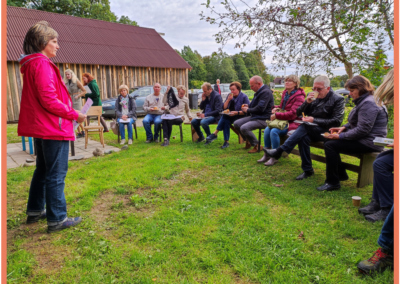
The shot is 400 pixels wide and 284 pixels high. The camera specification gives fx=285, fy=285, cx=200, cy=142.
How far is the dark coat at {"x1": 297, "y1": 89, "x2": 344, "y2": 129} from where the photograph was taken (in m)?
4.53

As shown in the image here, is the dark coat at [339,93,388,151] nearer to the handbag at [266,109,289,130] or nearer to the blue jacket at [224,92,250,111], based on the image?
the handbag at [266,109,289,130]

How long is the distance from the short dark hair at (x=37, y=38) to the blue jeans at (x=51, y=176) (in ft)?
2.98

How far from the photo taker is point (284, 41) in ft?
19.9

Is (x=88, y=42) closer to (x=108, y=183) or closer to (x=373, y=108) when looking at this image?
(x=108, y=183)

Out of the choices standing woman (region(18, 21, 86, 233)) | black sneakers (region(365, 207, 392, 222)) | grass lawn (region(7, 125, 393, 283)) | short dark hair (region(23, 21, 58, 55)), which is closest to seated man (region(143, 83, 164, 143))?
grass lawn (region(7, 125, 393, 283))

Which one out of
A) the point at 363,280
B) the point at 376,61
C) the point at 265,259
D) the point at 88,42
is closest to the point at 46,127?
the point at 265,259

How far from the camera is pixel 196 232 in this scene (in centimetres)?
308

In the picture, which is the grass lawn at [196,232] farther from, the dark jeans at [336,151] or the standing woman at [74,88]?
the standing woman at [74,88]

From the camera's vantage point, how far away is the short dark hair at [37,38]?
277 centimetres

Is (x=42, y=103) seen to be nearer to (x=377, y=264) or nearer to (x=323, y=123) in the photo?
(x=377, y=264)

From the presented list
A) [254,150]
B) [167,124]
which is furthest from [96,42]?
[254,150]

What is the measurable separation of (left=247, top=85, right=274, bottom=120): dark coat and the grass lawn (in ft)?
5.32

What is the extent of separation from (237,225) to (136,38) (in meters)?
19.1

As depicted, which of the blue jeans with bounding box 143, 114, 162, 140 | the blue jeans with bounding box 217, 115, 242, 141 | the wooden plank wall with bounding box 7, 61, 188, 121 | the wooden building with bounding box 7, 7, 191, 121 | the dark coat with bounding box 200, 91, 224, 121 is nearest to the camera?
the blue jeans with bounding box 217, 115, 242, 141
